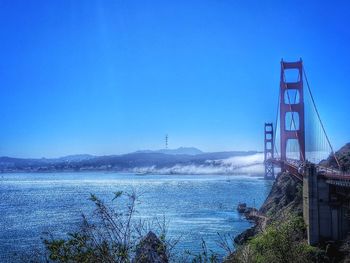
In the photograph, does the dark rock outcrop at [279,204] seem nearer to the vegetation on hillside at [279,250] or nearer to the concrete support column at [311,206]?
the concrete support column at [311,206]

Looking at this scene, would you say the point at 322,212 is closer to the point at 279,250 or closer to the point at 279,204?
the point at 279,250

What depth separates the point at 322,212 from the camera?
24.2 meters

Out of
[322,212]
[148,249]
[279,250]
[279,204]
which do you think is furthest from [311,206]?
[279,204]

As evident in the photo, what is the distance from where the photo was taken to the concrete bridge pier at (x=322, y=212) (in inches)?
933

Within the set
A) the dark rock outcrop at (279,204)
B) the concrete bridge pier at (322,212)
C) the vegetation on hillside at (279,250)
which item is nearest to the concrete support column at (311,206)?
the concrete bridge pier at (322,212)

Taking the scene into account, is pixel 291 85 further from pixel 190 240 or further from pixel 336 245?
pixel 336 245

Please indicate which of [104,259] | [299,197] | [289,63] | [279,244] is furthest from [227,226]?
[104,259]

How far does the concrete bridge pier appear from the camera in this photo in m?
23.7

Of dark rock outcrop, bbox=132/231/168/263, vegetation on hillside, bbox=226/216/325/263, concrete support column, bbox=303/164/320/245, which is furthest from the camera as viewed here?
concrete support column, bbox=303/164/320/245

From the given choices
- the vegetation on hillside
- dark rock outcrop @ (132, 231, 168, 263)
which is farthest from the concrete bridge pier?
dark rock outcrop @ (132, 231, 168, 263)

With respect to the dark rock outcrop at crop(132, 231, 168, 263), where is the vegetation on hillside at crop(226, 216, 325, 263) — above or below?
below

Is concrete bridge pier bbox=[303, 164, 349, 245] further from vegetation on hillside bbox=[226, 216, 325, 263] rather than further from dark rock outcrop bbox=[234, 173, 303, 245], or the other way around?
dark rock outcrop bbox=[234, 173, 303, 245]

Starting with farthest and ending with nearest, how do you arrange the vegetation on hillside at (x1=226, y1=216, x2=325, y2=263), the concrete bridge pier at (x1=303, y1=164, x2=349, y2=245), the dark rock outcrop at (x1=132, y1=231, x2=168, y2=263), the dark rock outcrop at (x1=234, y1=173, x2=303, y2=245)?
1. the dark rock outcrop at (x1=234, y1=173, x2=303, y2=245)
2. the concrete bridge pier at (x1=303, y1=164, x2=349, y2=245)
3. the vegetation on hillside at (x1=226, y1=216, x2=325, y2=263)
4. the dark rock outcrop at (x1=132, y1=231, x2=168, y2=263)

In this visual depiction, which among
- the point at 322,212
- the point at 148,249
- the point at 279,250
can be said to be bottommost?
the point at 279,250
